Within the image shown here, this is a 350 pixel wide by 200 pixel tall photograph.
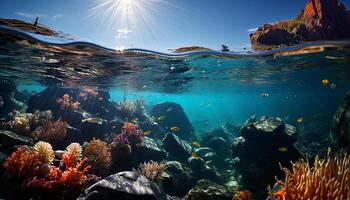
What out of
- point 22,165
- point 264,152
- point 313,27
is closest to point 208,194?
point 22,165

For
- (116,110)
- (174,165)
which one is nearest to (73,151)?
(174,165)

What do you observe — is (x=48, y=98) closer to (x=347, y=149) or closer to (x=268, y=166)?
(x=268, y=166)

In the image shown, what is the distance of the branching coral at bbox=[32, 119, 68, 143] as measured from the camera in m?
13.2

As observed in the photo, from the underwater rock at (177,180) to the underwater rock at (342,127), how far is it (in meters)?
7.99

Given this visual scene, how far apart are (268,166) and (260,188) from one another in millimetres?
1289

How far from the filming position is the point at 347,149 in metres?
10.9

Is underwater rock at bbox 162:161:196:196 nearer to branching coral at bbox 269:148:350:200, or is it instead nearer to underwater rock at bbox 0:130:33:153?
underwater rock at bbox 0:130:33:153

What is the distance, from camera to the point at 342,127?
1279 cm

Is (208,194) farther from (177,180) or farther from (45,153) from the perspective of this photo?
(45,153)

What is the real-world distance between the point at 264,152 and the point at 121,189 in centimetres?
998

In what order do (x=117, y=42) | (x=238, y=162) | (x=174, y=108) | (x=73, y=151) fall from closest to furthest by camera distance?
1. (x=73, y=151)
2. (x=117, y=42)
3. (x=238, y=162)
4. (x=174, y=108)

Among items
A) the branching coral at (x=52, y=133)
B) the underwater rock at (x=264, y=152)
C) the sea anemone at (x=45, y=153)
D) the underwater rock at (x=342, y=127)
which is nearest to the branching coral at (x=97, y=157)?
the sea anemone at (x=45, y=153)

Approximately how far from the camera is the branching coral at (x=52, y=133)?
13.2m

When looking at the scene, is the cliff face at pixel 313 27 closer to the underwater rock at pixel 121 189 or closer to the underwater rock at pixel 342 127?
the underwater rock at pixel 342 127
